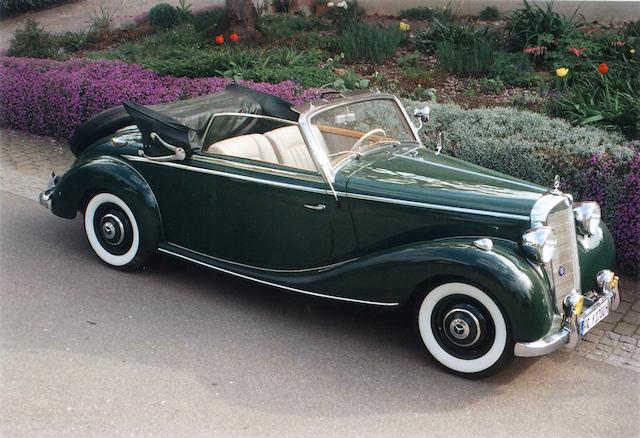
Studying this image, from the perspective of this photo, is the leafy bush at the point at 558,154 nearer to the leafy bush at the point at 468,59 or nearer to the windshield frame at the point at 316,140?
the windshield frame at the point at 316,140

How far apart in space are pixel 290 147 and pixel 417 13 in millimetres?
7147

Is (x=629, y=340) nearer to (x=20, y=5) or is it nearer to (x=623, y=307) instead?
(x=623, y=307)

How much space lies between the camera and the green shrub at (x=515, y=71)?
27.3ft

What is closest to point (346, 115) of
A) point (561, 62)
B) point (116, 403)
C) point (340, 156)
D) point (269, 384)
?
point (340, 156)

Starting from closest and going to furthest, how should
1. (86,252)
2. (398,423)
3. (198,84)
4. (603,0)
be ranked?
(398,423)
(86,252)
(198,84)
(603,0)

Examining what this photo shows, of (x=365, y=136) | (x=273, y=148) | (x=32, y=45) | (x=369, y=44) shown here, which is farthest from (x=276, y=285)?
(x=32, y=45)

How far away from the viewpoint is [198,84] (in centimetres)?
812

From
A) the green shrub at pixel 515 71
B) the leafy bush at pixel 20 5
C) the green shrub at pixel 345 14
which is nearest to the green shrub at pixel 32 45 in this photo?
the green shrub at pixel 345 14

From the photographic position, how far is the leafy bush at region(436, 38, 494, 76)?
865 cm

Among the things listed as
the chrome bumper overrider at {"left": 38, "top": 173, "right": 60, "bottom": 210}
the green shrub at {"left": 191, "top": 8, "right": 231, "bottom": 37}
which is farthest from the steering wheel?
the green shrub at {"left": 191, "top": 8, "right": 231, "bottom": 37}

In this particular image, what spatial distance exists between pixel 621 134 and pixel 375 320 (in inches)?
109

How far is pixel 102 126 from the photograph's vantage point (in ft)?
20.2

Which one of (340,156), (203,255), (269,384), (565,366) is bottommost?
(565,366)

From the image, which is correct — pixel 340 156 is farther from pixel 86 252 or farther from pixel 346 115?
pixel 86 252
